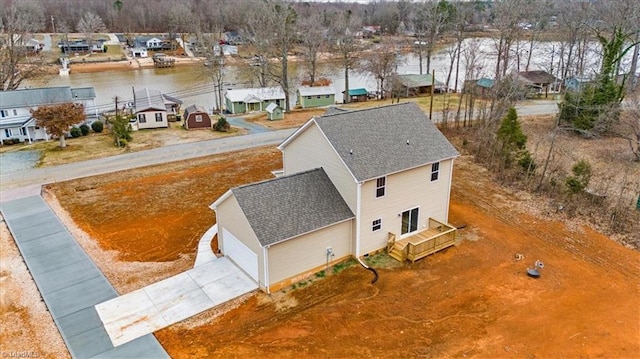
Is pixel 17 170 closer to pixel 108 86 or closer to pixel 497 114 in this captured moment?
pixel 497 114

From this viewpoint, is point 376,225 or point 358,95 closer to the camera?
point 376,225

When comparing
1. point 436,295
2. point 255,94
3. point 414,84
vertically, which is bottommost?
point 436,295

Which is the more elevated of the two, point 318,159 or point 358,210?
point 318,159

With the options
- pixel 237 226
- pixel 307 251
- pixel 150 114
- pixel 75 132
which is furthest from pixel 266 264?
pixel 75 132

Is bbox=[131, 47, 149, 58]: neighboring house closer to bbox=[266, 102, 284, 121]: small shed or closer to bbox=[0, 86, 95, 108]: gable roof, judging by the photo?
bbox=[0, 86, 95, 108]: gable roof

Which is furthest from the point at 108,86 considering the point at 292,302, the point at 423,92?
the point at 292,302

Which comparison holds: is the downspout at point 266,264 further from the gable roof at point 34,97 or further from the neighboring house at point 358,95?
the neighboring house at point 358,95

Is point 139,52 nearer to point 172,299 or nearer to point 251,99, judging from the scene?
point 251,99
